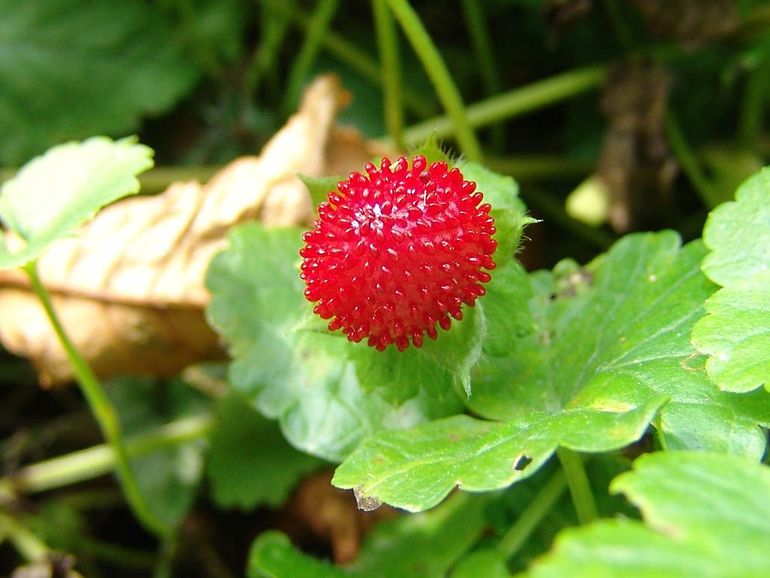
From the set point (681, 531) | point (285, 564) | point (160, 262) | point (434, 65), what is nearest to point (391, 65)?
point (434, 65)

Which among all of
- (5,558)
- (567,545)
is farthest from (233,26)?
(567,545)

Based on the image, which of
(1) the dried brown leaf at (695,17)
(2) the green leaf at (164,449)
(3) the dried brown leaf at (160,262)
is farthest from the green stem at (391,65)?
(2) the green leaf at (164,449)

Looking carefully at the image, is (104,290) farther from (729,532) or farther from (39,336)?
(729,532)

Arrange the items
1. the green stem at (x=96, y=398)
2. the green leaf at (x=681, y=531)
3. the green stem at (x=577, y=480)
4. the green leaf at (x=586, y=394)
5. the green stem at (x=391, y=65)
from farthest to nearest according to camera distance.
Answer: the green stem at (x=391, y=65), the green stem at (x=96, y=398), the green stem at (x=577, y=480), the green leaf at (x=586, y=394), the green leaf at (x=681, y=531)

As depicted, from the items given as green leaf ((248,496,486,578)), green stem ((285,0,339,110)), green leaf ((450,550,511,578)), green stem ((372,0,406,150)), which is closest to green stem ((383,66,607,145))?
green stem ((372,0,406,150))

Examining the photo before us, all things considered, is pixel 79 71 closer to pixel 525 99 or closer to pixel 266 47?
pixel 266 47

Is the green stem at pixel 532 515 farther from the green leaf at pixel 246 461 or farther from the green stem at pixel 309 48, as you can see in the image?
the green stem at pixel 309 48
